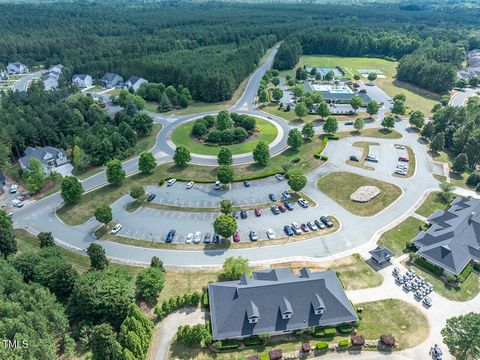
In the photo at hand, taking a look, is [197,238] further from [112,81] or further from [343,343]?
[112,81]

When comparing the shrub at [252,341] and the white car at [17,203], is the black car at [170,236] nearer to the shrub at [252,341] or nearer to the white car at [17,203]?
the shrub at [252,341]

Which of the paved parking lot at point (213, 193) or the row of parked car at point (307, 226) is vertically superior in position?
the row of parked car at point (307, 226)

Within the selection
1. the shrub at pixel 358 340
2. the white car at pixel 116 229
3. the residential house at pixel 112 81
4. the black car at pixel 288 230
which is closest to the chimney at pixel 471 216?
the black car at pixel 288 230

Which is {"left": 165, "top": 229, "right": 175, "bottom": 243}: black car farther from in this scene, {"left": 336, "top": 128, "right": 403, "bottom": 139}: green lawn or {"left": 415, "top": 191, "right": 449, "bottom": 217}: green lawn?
{"left": 336, "top": 128, "right": 403, "bottom": 139}: green lawn

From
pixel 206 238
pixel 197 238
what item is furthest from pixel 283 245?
pixel 197 238

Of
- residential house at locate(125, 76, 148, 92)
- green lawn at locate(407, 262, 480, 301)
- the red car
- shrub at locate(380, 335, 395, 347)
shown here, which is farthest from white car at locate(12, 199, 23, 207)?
green lawn at locate(407, 262, 480, 301)

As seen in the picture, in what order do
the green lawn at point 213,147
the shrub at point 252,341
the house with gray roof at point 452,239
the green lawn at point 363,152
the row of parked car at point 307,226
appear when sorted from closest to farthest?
the shrub at point 252,341, the house with gray roof at point 452,239, the row of parked car at point 307,226, the green lawn at point 363,152, the green lawn at point 213,147
